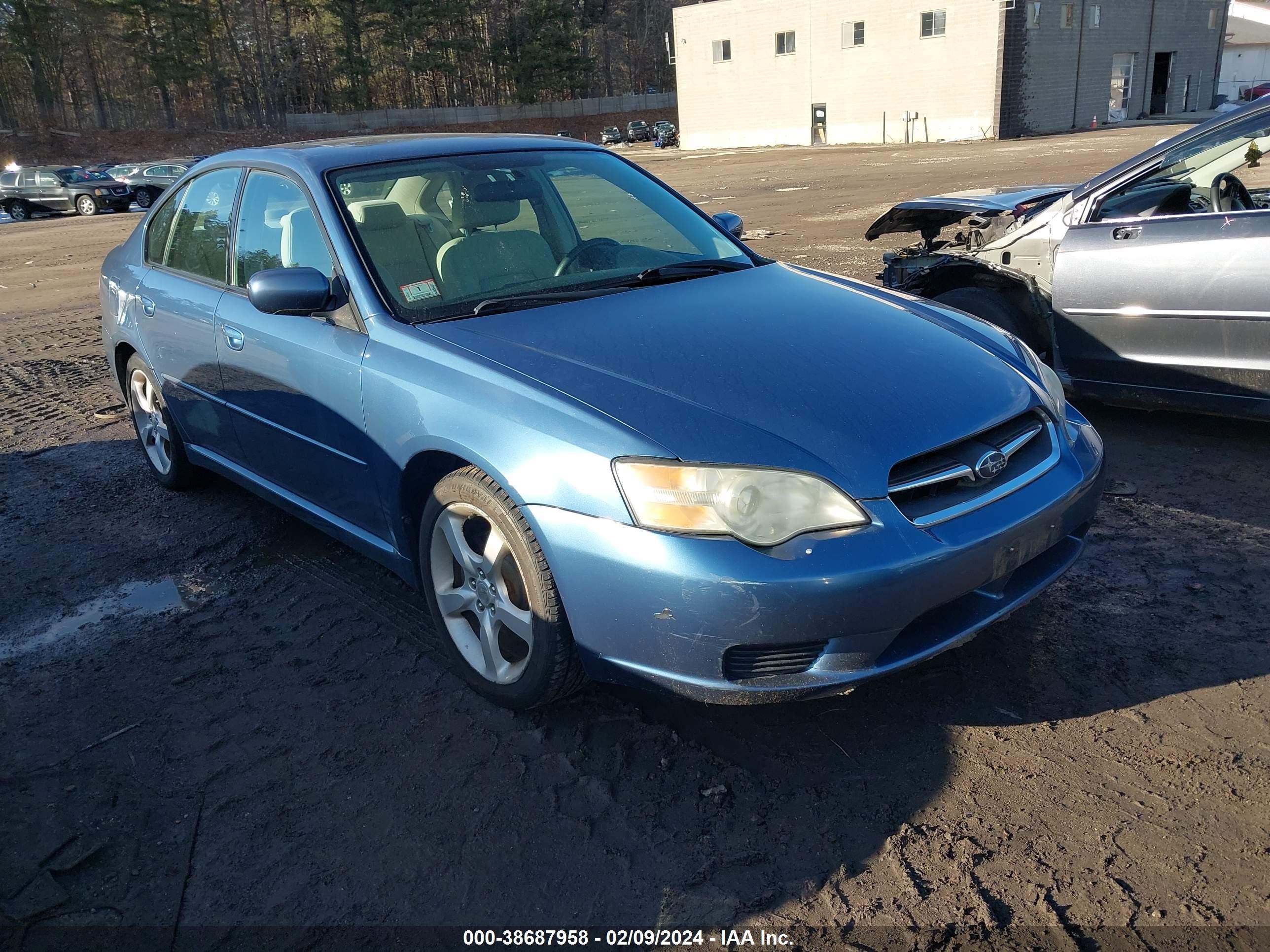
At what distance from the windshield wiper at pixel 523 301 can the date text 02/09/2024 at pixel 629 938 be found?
6.03 ft

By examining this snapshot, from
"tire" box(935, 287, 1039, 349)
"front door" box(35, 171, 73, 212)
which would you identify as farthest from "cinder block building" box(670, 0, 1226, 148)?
"tire" box(935, 287, 1039, 349)

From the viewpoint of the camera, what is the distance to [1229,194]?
17.4ft

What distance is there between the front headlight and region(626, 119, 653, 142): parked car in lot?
61.5m

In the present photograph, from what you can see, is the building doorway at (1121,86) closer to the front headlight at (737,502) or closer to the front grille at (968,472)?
the front grille at (968,472)

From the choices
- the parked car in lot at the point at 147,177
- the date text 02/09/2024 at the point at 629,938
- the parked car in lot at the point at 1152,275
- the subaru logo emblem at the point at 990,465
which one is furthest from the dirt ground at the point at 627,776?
the parked car in lot at the point at 147,177

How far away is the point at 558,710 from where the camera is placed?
10.0 ft

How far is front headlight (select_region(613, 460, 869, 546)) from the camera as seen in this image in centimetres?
243

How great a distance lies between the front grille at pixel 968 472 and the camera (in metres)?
2.54

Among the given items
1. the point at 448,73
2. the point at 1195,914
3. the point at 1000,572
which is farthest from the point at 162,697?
the point at 448,73

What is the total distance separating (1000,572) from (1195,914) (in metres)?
0.88

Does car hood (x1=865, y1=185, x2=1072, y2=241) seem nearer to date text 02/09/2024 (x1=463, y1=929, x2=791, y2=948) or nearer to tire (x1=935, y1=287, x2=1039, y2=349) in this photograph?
tire (x1=935, y1=287, x2=1039, y2=349)

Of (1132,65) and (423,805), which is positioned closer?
(423,805)

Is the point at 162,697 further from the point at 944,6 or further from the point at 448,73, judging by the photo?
the point at 448,73

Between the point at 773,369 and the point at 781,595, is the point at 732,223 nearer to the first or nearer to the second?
the point at 773,369
